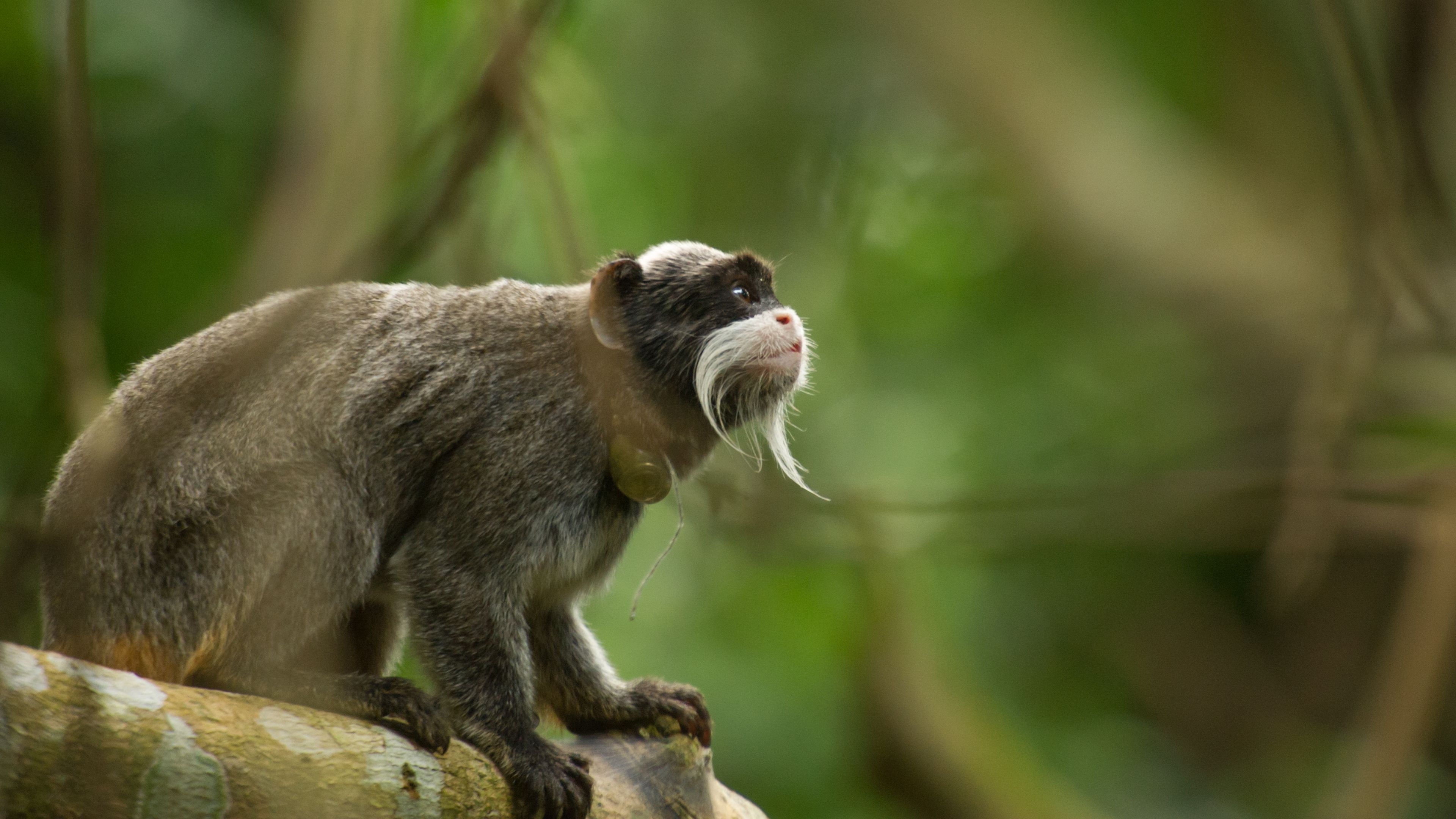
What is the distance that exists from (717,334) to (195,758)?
1.56m

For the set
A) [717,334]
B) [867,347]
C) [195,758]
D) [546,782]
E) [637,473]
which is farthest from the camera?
[867,347]

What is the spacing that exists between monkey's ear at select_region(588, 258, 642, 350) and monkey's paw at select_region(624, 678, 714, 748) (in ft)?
2.84

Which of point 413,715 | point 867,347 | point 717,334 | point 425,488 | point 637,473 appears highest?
point 717,334

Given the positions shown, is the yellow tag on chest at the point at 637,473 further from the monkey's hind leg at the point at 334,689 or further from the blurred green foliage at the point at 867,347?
the blurred green foliage at the point at 867,347

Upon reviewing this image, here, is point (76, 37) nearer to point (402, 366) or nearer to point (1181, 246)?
point (402, 366)

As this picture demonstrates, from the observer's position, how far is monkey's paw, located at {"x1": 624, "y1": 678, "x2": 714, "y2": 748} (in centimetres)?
319

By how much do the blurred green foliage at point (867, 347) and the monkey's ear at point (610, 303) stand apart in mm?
1214

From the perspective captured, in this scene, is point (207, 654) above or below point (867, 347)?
below

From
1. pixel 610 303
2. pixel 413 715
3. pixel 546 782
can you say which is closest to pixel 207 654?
pixel 413 715

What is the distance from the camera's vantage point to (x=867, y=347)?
8.49 meters

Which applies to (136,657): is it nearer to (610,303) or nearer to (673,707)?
(673,707)

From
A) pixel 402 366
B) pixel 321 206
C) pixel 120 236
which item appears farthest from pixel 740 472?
pixel 120 236

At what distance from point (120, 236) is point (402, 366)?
3.77 metres

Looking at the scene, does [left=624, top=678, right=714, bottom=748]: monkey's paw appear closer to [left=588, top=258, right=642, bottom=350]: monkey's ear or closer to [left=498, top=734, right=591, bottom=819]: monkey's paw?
[left=498, top=734, right=591, bottom=819]: monkey's paw
